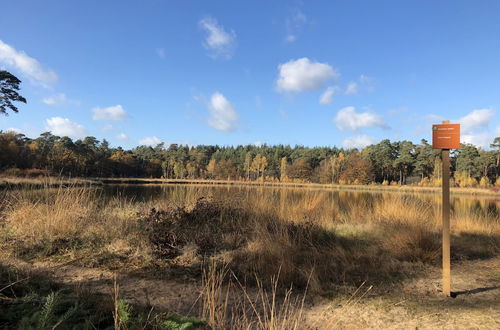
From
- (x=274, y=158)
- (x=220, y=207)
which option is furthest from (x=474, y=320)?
(x=274, y=158)

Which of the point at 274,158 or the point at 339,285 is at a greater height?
the point at 274,158

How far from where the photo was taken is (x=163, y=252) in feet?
14.9

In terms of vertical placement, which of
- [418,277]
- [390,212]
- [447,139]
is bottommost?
[418,277]

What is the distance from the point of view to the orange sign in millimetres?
3166

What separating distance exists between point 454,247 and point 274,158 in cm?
7720

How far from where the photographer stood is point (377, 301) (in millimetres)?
3078

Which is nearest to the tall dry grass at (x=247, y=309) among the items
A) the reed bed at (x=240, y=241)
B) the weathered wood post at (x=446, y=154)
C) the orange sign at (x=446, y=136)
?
the reed bed at (x=240, y=241)

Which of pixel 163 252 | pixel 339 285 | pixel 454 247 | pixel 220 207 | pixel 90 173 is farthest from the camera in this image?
pixel 90 173

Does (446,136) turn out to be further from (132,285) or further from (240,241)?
(132,285)

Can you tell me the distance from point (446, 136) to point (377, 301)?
188 cm

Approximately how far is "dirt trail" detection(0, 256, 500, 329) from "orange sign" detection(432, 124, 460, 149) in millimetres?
1618

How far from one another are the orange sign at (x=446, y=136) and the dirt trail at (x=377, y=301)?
1618 mm

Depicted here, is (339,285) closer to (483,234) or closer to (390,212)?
(390,212)

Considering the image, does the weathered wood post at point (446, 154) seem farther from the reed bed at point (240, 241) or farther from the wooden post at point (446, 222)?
the reed bed at point (240, 241)
